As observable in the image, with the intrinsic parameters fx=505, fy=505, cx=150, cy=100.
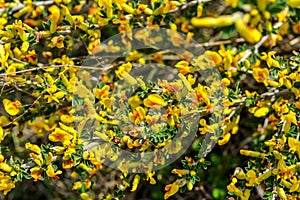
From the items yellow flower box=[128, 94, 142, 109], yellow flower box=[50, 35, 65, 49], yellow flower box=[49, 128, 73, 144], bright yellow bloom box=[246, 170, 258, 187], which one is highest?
yellow flower box=[50, 35, 65, 49]

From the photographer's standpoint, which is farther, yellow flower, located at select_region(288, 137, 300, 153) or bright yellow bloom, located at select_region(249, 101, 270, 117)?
bright yellow bloom, located at select_region(249, 101, 270, 117)

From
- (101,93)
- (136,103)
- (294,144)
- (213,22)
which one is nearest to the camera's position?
(213,22)

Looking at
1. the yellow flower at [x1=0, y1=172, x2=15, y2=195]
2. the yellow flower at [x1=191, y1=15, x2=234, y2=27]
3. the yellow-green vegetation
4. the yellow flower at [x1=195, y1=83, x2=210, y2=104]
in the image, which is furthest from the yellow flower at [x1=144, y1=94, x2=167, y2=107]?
the yellow flower at [x1=191, y1=15, x2=234, y2=27]

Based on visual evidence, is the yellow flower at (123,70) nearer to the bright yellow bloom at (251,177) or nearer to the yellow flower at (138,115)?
the yellow flower at (138,115)

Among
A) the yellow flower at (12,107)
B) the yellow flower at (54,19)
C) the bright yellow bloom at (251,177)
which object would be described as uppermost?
the yellow flower at (54,19)

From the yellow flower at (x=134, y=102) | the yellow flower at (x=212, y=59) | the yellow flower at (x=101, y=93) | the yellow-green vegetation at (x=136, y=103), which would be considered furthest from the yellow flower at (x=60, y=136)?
the yellow flower at (x=212, y=59)

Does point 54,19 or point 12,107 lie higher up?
point 54,19

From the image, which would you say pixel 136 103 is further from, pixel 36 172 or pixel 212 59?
pixel 36 172

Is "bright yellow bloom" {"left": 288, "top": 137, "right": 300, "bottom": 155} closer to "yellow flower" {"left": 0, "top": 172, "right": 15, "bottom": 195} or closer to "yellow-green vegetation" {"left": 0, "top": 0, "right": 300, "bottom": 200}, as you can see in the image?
"yellow-green vegetation" {"left": 0, "top": 0, "right": 300, "bottom": 200}

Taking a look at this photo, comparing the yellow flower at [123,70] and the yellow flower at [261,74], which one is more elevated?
the yellow flower at [123,70]

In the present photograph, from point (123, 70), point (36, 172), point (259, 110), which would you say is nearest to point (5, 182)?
point (36, 172)

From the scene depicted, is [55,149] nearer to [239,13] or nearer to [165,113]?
[165,113]
